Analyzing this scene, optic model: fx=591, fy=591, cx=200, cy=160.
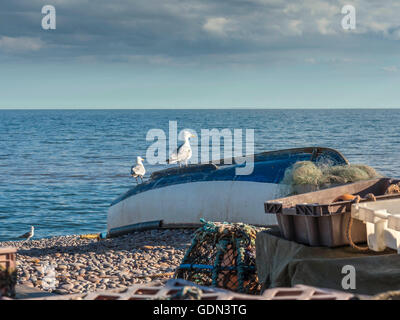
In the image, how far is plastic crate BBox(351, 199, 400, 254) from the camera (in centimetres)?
554

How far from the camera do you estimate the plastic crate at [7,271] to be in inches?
165

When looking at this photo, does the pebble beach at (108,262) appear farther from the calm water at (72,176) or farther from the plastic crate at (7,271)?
the calm water at (72,176)

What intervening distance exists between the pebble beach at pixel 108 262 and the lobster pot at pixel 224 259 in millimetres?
2549

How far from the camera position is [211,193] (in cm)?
1505

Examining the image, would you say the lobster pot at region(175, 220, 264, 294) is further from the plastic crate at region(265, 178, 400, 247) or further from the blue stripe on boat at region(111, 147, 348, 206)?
the blue stripe on boat at region(111, 147, 348, 206)

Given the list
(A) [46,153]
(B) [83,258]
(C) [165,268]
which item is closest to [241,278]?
(C) [165,268]

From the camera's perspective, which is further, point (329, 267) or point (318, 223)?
point (318, 223)

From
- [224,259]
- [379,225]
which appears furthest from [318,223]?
[224,259]

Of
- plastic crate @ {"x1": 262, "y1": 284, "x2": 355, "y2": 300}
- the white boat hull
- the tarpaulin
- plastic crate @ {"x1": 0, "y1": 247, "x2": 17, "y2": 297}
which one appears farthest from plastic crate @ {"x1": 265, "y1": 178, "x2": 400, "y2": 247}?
the white boat hull

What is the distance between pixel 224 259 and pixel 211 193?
8.08m

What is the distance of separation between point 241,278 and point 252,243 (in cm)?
44

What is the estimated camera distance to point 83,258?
1234cm

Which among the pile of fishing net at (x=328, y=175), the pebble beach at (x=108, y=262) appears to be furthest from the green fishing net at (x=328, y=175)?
the pebble beach at (x=108, y=262)

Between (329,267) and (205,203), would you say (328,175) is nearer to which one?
(329,267)
